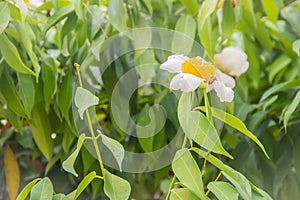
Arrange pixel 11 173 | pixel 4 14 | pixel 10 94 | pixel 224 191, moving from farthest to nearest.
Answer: pixel 11 173
pixel 10 94
pixel 4 14
pixel 224 191

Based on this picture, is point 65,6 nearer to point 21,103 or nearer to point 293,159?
point 21,103

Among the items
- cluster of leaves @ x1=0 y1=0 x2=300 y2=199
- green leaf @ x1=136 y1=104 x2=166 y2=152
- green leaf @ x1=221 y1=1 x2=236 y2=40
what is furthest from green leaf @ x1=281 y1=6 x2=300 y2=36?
green leaf @ x1=136 y1=104 x2=166 y2=152

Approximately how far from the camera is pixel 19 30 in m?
0.57

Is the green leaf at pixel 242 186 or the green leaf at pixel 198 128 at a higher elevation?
the green leaf at pixel 198 128

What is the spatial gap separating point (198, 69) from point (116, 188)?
148mm

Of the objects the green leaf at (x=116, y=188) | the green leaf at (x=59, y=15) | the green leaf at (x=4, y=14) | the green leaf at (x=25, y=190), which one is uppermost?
the green leaf at (x=4, y=14)

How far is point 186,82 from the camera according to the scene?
0.46 metres

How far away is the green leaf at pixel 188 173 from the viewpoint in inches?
15.9

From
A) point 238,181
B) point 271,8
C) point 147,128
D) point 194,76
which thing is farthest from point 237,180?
point 271,8

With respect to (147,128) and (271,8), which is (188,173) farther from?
(271,8)

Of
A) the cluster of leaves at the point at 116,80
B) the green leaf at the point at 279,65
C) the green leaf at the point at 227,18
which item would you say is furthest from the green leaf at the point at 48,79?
the green leaf at the point at 279,65

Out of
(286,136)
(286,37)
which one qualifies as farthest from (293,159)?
(286,37)

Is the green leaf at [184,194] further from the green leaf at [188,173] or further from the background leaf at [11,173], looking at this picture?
the background leaf at [11,173]

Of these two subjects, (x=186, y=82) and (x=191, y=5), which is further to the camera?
(x=191, y=5)
